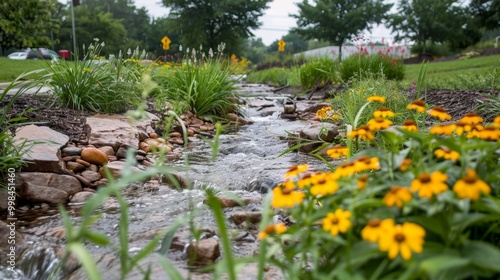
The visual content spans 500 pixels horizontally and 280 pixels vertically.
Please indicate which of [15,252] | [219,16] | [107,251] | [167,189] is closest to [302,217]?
[107,251]

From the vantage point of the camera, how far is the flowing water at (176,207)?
1895mm

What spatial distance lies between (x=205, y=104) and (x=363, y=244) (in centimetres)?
500

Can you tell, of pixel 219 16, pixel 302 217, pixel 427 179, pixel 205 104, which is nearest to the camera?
pixel 427 179

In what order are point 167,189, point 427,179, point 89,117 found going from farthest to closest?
point 89,117, point 167,189, point 427,179

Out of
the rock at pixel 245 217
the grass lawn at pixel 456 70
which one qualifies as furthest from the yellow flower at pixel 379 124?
the grass lawn at pixel 456 70

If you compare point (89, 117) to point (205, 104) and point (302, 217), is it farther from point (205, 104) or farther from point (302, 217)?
point (302, 217)

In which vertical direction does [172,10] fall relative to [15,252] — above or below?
above

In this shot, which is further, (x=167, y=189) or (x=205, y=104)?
(x=205, y=104)

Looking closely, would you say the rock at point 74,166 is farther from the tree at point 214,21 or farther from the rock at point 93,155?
the tree at point 214,21

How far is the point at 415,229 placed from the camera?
868 millimetres

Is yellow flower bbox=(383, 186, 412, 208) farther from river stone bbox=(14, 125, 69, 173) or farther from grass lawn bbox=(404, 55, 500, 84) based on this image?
grass lawn bbox=(404, 55, 500, 84)

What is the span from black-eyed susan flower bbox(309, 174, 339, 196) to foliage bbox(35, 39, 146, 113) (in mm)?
3422

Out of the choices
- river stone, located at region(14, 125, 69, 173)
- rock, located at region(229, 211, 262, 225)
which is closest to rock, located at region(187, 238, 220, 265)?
rock, located at region(229, 211, 262, 225)

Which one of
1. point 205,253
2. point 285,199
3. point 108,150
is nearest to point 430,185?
point 285,199
